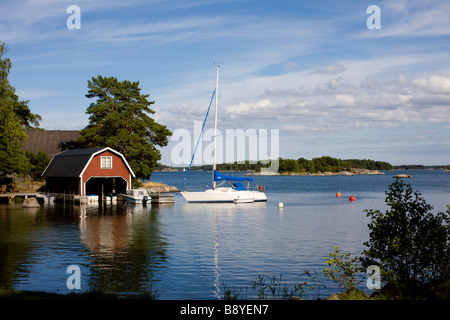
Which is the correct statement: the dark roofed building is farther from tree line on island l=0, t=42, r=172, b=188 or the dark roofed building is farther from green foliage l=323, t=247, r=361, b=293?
green foliage l=323, t=247, r=361, b=293

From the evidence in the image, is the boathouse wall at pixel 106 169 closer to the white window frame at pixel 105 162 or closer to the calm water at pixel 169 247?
the white window frame at pixel 105 162

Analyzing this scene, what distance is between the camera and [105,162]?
5847cm

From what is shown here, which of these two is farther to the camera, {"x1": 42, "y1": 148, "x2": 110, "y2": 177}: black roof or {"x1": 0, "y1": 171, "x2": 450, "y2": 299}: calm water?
{"x1": 42, "y1": 148, "x2": 110, "y2": 177}: black roof

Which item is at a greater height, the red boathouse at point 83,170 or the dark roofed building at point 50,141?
the dark roofed building at point 50,141

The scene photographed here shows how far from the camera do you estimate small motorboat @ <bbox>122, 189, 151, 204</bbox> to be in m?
58.3

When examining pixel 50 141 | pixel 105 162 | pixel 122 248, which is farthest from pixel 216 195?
pixel 50 141

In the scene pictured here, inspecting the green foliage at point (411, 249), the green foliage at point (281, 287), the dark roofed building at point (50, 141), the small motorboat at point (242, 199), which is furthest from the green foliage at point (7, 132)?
the green foliage at point (411, 249)

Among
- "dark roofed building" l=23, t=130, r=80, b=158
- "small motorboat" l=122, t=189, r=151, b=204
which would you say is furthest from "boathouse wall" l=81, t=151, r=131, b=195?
"dark roofed building" l=23, t=130, r=80, b=158

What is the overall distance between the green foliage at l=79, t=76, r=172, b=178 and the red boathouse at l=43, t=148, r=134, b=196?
Result: 7.03m

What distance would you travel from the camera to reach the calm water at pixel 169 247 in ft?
63.3

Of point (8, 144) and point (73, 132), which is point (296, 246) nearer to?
point (8, 144)

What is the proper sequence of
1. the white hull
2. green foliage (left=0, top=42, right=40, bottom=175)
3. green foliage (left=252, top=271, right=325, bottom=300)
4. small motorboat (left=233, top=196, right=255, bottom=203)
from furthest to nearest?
small motorboat (left=233, top=196, right=255, bottom=203)
the white hull
green foliage (left=0, top=42, right=40, bottom=175)
green foliage (left=252, top=271, right=325, bottom=300)

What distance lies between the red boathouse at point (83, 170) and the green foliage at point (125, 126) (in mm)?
7032

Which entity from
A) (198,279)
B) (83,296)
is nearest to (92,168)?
(198,279)
